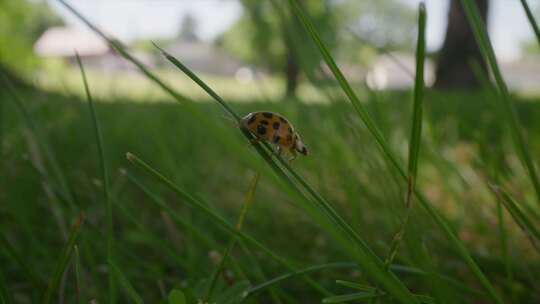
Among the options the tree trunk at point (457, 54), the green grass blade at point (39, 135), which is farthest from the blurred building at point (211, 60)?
the green grass blade at point (39, 135)

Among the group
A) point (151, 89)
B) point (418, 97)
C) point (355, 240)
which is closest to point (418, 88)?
point (418, 97)

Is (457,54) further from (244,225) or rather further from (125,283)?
(125,283)

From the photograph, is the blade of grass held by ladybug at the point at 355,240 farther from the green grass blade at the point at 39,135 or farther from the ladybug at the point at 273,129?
the green grass blade at the point at 39,135

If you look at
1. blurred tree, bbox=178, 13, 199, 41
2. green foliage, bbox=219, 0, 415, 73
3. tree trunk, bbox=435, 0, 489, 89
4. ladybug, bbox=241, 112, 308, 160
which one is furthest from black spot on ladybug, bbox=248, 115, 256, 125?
blurred tree, bbox=178, 13, 199, 41

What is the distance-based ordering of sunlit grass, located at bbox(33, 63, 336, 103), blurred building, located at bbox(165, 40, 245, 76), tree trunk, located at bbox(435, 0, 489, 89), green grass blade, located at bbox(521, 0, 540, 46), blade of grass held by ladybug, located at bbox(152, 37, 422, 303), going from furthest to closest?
1. blurred building, located at bbox(165, 40, 245, 76)
2. tree trunk, located at bbox(435, 0, 489, 89)
3. sunlit grass, located at bbox(33, 63, 336, 103)
4. green grass blade, located at bbox(521, 0, 540, 46)
5. blade of grass held by ladybug, located at bbox(152, 37, 422, 303)

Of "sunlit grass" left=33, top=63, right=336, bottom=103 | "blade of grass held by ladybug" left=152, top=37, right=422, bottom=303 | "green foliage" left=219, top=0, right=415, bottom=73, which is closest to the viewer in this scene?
"blade of grass held by ladybug" left=152, top=37, right=422, bottom=303

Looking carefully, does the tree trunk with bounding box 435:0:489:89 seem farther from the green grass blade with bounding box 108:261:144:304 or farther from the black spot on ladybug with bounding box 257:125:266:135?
the green grass blade with bounding box 108:261:144:304
